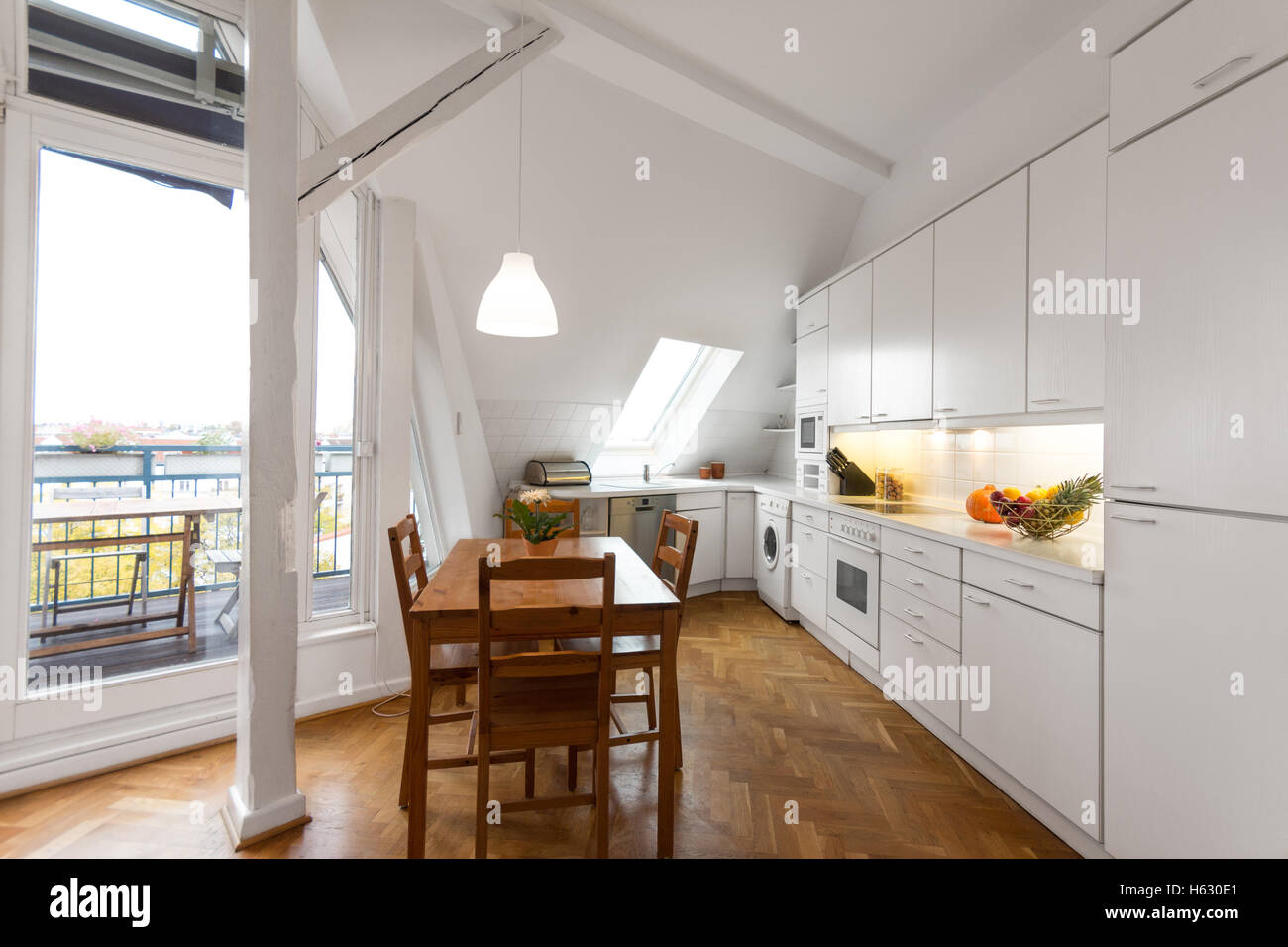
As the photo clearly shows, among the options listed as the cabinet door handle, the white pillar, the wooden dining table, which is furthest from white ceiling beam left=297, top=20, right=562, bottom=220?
the cabinet door handle

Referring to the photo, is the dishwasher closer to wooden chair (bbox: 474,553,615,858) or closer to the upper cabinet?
the upper cabinet

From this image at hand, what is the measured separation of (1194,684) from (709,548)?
11.3ft

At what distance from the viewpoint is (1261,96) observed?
1.35m

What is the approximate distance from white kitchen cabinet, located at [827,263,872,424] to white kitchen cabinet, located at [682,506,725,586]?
1305mm

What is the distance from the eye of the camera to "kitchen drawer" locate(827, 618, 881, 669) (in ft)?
10.2

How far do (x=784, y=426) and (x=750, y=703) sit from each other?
3278 mm

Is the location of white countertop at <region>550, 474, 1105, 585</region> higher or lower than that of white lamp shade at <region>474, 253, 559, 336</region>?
lower

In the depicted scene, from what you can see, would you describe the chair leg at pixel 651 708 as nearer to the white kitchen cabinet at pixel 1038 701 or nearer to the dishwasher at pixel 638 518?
the white kitchen cabinet at pixel 1038 701

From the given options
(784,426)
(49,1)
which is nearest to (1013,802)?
(784,426)

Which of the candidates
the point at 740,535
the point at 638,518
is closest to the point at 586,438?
the point at 638,518

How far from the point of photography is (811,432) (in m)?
4.31

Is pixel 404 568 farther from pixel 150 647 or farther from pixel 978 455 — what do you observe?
pixel 978 455
